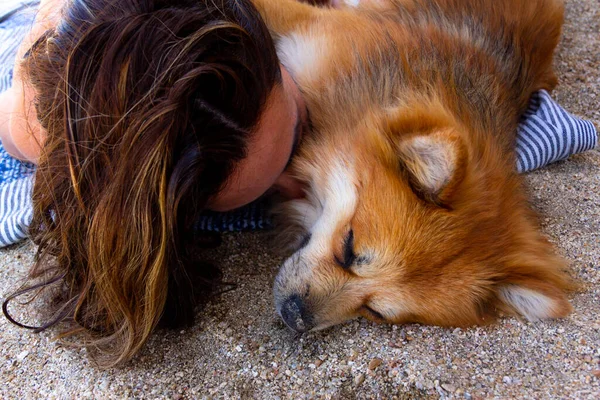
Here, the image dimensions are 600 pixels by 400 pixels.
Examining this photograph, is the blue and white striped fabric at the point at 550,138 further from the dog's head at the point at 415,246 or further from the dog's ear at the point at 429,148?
the dog's ear at the point at 429,148

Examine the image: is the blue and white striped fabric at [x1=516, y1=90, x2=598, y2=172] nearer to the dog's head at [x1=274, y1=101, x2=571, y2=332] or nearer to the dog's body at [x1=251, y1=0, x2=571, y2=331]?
the dog's body at [x1=251, y1=0, x2=571, y2=331]

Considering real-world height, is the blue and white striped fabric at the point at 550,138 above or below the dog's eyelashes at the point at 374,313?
above

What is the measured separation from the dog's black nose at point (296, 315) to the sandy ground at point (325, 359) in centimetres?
6

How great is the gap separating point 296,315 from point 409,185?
20.6 inches

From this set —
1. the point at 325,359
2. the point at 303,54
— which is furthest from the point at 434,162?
the point at 303,54

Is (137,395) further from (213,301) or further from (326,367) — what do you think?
(326,367)

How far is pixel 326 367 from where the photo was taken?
4.90 feet

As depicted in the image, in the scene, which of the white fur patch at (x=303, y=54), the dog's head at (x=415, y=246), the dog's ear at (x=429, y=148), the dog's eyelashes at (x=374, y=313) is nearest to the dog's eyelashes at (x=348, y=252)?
the dog's head at (x=415, y=246)

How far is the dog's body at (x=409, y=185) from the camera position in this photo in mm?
1568

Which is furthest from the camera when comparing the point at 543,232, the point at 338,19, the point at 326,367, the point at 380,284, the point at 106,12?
the point at 338,19

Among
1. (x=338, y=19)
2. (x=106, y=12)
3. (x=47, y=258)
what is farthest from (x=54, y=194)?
(x=338, y=19)

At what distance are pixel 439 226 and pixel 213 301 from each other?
2.52 ft

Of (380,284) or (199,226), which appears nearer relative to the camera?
(380,284)

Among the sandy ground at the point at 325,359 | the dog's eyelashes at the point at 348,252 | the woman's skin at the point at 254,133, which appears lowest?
the sandy ground at the point at 325,359
